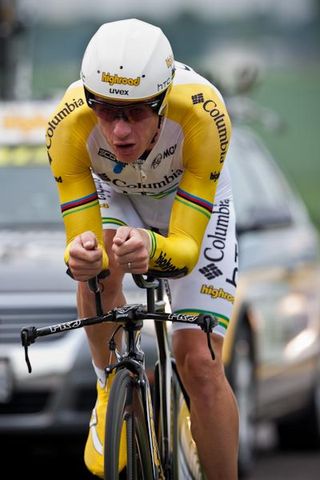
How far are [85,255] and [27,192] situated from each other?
4.23 meters

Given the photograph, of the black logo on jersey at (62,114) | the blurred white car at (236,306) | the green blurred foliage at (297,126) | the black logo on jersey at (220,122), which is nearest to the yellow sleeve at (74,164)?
the black logo on jersey at (62,114)

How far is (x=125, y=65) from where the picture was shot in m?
5.70

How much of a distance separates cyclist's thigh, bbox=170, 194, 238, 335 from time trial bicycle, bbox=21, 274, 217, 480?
10 centimetres

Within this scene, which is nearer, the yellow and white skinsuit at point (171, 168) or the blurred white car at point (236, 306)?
the yellow and white skinsuit at point (171, 168)

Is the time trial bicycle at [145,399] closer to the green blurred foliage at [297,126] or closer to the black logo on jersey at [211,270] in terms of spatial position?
the black logo on jersey at [211,270]

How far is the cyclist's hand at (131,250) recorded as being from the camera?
5.57 meters

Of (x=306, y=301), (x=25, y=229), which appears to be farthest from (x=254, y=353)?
(x=25, y=229)

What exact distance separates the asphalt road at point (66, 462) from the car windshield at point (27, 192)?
4.49 ft

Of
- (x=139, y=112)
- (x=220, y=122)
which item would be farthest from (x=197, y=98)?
(x=139, y=112)

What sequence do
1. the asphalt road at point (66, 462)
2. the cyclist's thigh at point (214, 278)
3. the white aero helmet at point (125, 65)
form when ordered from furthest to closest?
the asphalt road at point (66, 462) → the cyclist's thigh at point (214, 278) → the white aero helmet at point (125, 65)

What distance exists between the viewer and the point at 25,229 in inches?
377

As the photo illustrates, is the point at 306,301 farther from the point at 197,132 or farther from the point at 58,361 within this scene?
the point at 197,132

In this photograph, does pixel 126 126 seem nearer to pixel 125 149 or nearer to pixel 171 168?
pixel 125 149

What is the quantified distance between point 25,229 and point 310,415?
286cm
